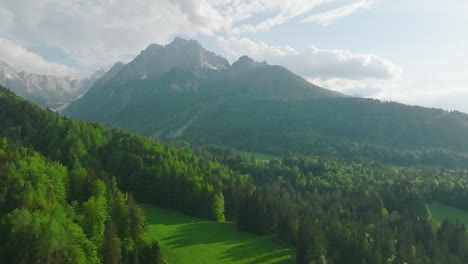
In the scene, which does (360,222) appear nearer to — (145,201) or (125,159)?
(145,201)

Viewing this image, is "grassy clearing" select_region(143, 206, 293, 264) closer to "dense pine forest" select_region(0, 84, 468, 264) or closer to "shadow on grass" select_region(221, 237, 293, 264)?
"shadow on grass" select_region(221, 237, 293, 264)

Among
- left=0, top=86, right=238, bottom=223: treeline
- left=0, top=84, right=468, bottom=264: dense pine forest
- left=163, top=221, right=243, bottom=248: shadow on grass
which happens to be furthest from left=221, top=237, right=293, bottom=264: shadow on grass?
left=0, top=86, right=238, bottom=223: treeline

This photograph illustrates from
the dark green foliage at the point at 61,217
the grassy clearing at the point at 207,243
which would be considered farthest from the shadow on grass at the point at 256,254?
the dark green foliage at the point at 61,217

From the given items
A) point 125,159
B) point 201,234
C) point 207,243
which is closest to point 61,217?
point 207,243

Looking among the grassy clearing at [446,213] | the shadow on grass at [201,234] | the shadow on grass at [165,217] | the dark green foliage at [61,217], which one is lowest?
the grassy clearing at [446,213]

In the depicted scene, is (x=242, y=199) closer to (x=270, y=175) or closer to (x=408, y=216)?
(x=408, y=216)

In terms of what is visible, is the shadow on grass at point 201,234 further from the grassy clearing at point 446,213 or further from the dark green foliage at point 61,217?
the grassy clearing at point 446,213
